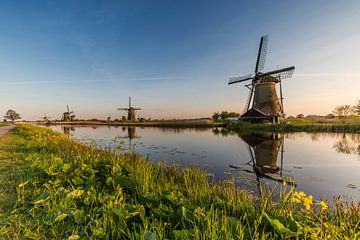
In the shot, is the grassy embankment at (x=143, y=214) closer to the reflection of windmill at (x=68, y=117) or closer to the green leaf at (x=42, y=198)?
A: the green leaf at (x=42, y=198)

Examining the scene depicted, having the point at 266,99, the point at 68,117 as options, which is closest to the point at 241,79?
the point at 266,99

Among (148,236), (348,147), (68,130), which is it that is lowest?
(348,147)

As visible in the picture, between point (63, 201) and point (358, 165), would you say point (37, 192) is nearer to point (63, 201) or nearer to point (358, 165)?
point (63, 201)

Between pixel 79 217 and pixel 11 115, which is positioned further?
pixel 11 115

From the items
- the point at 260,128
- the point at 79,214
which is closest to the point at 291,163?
the point at 79,214

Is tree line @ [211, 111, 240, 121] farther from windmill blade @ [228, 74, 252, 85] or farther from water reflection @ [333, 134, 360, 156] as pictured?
water reflection @ [333, 134, 360, 156]

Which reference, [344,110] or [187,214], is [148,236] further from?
[344,110]

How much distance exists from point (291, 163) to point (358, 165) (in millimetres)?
2859

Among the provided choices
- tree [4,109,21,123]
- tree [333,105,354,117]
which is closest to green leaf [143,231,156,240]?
tree [333,105,354,117]

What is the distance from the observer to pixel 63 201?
277cm

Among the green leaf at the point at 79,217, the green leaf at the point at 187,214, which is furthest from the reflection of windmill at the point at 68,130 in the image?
the green leaf at the point at 187,214

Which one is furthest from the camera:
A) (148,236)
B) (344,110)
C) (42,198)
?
(344,110)

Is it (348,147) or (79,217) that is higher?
(79,217)

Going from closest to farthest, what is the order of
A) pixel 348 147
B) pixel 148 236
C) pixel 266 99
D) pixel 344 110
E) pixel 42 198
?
pixel 148 236
pixel 42 198
pixel 348 147
pixel 266 99
pixel 344 110
